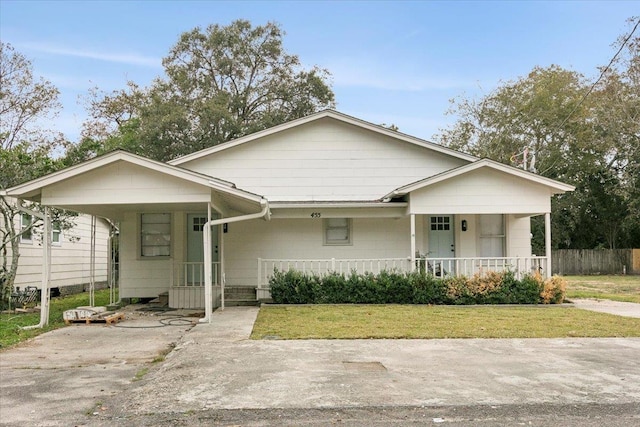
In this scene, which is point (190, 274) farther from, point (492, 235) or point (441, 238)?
point (492, 235)

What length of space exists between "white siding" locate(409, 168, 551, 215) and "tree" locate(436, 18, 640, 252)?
53.9 feet

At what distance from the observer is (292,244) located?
14.8m

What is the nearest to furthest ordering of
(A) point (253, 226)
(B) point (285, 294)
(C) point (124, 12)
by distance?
(B) point (285, 294) < (A) point (253, 226) < (C) point (124, 12)

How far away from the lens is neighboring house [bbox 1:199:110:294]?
15.6 metres

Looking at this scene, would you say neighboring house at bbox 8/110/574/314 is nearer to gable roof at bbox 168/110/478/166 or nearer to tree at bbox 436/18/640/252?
gable roof at bbox 168/110/478/166

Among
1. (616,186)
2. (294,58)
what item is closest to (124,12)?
(294,58)

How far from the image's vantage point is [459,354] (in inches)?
284

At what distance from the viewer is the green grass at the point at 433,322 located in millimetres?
8805

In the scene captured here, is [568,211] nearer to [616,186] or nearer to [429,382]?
[616,186]

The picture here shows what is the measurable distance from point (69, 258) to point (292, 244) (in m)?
9.25

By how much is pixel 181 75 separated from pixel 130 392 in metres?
28.7

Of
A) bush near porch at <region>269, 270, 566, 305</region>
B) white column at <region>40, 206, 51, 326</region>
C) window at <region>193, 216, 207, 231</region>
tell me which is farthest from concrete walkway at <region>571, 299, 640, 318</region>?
white column at <region>40, 206, 51, 326</region>

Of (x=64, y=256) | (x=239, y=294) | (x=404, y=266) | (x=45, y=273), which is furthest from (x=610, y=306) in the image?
(x=64, y=256)

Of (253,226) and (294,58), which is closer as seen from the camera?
(253,226)
